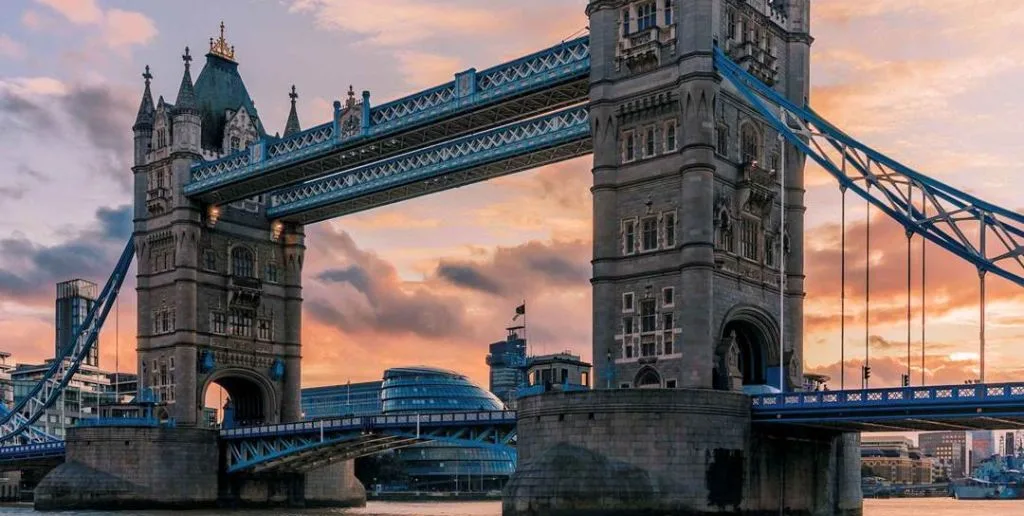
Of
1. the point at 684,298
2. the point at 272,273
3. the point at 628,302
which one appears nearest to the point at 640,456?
the point at 684,298

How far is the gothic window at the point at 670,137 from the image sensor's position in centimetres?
7806

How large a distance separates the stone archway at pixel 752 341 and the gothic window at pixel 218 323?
153 ft

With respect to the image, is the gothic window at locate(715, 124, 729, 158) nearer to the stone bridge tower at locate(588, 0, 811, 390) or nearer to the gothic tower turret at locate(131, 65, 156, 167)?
the stone bridge tower at locate(588, 0, 811, 390)

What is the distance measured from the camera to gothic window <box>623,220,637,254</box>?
259 ft

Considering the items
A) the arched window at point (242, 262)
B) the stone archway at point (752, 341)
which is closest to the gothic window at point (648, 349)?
the stone archway at point (752, 341)

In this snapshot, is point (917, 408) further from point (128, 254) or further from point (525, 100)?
point (128, 254)

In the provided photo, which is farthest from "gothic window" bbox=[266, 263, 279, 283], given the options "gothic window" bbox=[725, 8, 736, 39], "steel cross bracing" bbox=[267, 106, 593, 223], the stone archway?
"gothic window" bbox=[725, 8, 736, 39]

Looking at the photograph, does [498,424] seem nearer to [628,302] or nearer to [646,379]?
[646,379]

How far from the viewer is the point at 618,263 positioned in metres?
79.5

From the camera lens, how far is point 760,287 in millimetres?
81250

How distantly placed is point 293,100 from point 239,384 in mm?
24251

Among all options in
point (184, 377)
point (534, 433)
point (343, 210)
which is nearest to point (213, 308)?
point (184, 377)

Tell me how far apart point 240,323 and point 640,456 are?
5168cm

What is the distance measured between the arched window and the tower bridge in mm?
159
